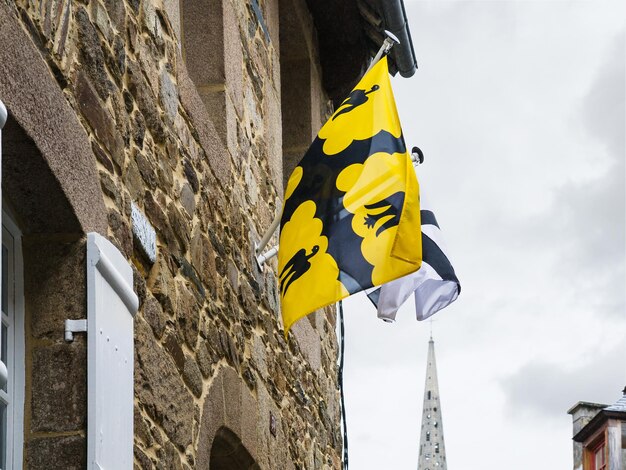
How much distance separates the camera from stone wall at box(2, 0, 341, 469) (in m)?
4.85

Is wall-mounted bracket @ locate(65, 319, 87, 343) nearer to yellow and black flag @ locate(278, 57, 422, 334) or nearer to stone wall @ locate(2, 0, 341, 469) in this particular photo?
stone wall @ locate(2, 0, 341, 469)

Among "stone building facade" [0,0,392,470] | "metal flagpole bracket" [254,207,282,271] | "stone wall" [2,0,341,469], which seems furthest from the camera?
"metal flagpole bracket" [254,207,282,271]

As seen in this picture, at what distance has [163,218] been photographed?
560 cm

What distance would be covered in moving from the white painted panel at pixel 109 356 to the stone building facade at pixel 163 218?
0.04 metres

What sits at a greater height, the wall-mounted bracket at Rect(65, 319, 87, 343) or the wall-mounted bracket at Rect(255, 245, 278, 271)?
the wall-mounted bracket at Rect(255, 245, 278, 271)

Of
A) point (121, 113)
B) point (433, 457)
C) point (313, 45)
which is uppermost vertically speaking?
point (433, 457)

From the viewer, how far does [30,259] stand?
14.9ft

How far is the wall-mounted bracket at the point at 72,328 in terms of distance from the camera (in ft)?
14.5

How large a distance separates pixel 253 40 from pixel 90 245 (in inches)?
140

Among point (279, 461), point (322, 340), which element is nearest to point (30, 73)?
point (279, 461)

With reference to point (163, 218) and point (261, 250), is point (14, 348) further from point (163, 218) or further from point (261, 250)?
point (261, 250)

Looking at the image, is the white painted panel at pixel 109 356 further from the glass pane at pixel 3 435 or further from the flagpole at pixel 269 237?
the flagpole at pixel 269 237

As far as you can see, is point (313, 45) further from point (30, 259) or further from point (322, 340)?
point (30, 259)

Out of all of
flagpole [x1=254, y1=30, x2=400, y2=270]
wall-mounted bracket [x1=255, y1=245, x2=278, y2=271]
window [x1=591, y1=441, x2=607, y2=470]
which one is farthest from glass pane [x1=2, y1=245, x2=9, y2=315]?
window [x1=591, y1=441, x2=607, y2=470]
